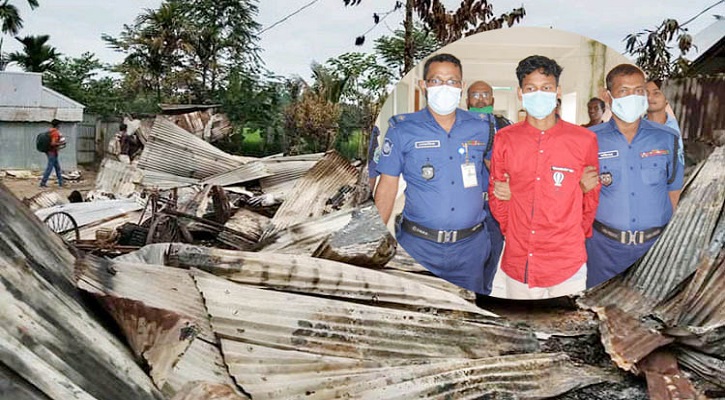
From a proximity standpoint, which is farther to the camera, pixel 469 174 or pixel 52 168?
pixel 52 168

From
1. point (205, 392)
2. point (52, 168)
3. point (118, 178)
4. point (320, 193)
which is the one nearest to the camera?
point (205, 392)

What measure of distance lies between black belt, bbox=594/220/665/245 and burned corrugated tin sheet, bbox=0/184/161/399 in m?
1.87

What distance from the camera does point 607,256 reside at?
3.20 metres

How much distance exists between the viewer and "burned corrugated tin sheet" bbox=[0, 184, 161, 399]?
6.60 feet

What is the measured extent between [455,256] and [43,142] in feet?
11.1

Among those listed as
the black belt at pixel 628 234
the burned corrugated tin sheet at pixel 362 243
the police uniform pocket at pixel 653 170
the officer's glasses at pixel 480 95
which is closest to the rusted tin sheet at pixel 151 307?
the burned corrugated tin sheet at pixel 362 243

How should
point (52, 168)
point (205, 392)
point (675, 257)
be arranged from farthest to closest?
point (52, 168) < point (675, 257) < point (205, 392)

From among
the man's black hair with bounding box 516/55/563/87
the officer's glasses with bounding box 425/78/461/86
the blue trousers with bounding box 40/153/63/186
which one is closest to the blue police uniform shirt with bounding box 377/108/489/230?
the officer's glasses with bounding box 425/78/461/86

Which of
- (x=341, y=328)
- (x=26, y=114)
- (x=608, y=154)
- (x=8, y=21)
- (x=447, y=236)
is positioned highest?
(x=8, y=21)

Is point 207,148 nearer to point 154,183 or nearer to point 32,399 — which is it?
point 154,183

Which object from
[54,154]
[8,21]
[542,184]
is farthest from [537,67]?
[8,21]

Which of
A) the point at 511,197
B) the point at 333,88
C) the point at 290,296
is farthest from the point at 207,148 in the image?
the point at 511,197

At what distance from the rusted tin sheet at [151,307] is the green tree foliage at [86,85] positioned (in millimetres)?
3297

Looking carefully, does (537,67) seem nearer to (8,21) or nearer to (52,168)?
(52,168)
